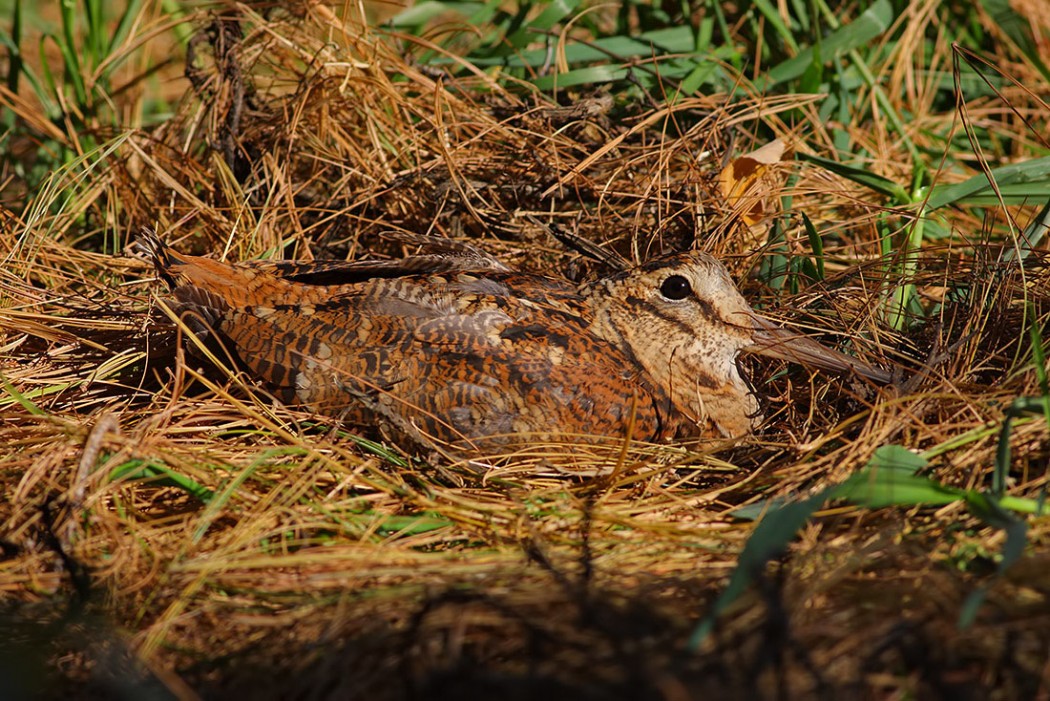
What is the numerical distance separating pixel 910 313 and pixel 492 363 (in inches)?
58.4

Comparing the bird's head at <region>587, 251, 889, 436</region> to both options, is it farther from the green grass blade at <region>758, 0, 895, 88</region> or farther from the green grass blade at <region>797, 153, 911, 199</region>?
the green grass blade at <region>758, 0, 895, 88</region>

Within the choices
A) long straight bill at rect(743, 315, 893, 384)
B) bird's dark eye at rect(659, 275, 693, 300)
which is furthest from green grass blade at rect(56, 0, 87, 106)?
long straight bill at rect(743, 315, 893, 384)

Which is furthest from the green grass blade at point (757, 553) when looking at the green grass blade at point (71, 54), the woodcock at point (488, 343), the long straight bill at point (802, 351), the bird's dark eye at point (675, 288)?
the green grass blade at point (71, 54)

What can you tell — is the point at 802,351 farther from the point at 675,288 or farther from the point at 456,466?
the point at 456,466

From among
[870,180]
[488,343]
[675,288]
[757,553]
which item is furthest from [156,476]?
[870,180]

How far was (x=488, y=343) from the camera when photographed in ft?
9.64


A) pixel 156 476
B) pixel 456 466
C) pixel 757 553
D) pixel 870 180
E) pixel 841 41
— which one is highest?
pixel 841 41

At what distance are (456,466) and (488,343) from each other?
0.41 metres

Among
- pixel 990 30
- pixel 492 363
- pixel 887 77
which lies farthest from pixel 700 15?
pixel 492 363

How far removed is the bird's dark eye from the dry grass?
0.42 metres

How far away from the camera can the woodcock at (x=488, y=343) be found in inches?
113

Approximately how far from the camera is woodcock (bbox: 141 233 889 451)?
288 centimetres

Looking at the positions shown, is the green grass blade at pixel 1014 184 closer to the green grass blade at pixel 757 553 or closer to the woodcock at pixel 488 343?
the woodcock at pixel 488 343

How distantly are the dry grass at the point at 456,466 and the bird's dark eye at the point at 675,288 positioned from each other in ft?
1.38
